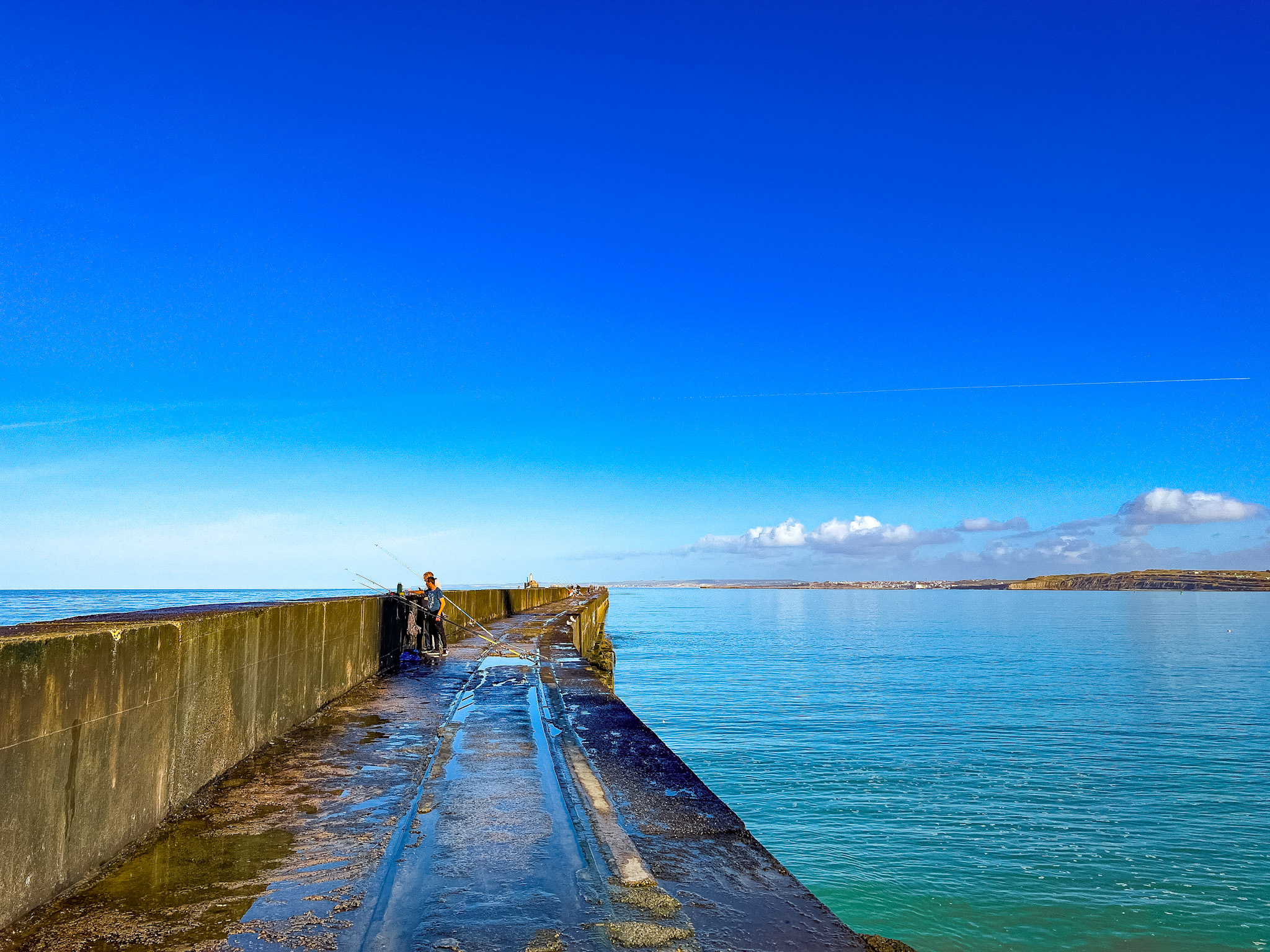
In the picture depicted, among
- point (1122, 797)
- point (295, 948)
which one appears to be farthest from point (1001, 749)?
point (295, 948)

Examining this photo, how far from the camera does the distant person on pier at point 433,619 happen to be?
16.0 meters

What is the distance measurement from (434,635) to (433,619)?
1.84ft

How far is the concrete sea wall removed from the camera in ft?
12.1

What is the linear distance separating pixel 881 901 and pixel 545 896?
19.6 feet

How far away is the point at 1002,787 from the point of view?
13.5 meters

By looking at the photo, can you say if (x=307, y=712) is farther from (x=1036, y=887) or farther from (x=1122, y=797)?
(x=1122, y=797)

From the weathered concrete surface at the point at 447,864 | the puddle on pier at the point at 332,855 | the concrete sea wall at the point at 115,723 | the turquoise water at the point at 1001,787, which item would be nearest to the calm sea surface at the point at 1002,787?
the turquoise water at the point at 1001,787

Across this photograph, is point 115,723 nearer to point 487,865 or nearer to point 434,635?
point 487,865

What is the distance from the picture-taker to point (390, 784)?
642 cm

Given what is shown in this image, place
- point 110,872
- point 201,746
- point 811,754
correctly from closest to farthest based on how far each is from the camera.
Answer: point 110,872 < point 201,746 < point 811,754

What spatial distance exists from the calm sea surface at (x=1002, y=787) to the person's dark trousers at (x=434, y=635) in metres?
5.26

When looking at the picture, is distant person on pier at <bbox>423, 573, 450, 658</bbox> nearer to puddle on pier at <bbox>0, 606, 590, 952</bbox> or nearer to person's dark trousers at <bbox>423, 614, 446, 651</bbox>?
person's dark trousers at <bbox>423, 614, 446, 651</bbox>

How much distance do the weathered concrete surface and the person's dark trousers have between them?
8.55m

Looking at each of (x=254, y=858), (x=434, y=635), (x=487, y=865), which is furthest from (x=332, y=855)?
(x=434, y=635)
